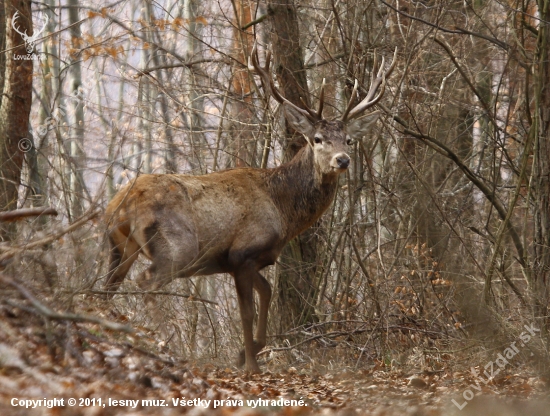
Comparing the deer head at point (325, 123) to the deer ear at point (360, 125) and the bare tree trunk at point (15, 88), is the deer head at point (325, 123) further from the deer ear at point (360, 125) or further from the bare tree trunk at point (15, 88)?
the bare tree trunk at point (15, 88)

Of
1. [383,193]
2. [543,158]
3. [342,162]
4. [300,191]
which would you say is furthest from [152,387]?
[383,193]

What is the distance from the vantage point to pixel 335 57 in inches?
453

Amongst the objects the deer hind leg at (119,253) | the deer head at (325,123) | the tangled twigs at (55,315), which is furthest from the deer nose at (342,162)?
the tangled twigs at (55,315)

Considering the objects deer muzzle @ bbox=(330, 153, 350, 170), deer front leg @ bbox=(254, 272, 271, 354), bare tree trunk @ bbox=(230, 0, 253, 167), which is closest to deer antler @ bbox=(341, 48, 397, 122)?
deer muzzle @ bbox=(330, 153, 350, 170)

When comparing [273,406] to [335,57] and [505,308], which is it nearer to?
[505,308]

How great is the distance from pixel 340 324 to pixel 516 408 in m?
5.59

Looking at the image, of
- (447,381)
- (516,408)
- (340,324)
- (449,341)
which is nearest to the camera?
(516,408)

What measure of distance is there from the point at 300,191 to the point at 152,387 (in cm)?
461

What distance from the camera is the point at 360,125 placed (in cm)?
1028

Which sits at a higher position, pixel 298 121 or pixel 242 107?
pixel 242 107

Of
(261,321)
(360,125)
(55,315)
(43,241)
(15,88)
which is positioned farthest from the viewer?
(15,88)

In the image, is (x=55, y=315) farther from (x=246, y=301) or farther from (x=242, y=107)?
(x=242, y=107)

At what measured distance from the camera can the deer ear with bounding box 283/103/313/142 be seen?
9961 mm

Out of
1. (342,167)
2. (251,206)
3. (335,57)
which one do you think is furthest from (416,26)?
(251,206)
